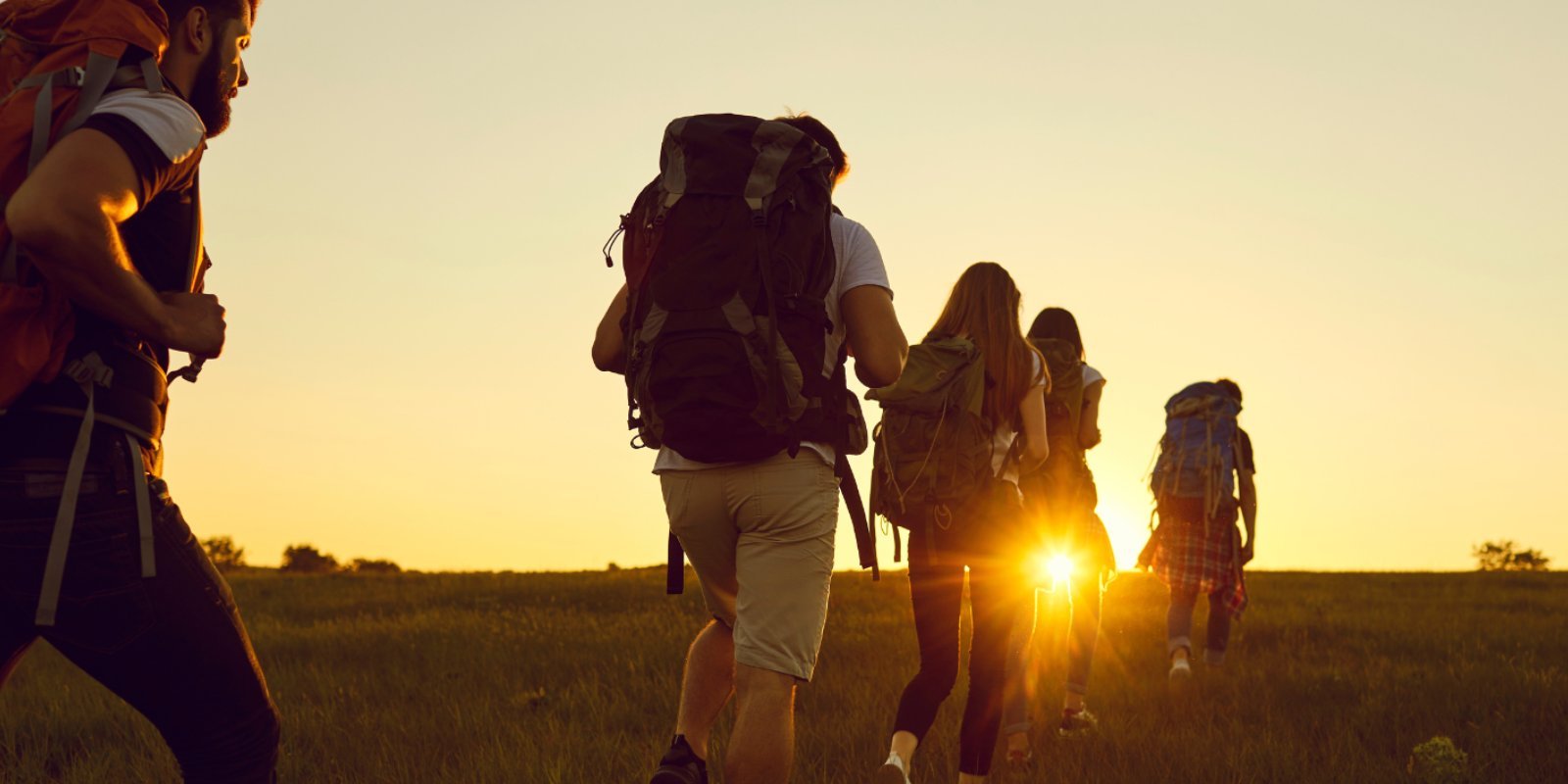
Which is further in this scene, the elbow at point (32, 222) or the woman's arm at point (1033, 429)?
the woman's arm at point (1033, 429)

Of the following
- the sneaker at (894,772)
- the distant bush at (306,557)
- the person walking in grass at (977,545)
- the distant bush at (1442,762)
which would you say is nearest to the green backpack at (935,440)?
the person walking in grass at (977,545)

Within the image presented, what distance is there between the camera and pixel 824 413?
3.81 m

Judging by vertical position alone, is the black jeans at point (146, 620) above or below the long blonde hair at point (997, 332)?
below

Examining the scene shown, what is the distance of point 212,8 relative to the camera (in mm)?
2836

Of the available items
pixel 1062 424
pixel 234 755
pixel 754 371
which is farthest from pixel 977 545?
pixel 234 755

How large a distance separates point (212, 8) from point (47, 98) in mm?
438

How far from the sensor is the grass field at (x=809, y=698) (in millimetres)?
6742

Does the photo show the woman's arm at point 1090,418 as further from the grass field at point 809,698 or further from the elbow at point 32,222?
the elbow at point 32,222

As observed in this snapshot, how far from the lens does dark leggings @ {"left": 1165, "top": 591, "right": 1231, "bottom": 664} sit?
10.5 metres

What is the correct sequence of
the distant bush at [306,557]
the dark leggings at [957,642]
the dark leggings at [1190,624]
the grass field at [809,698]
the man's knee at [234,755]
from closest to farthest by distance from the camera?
the man's knee at [234,755] → the dark leggings at [957,642] → the grass field at [809,698] → the dark leggings at [1190,624] → the distant bush at [306,557]

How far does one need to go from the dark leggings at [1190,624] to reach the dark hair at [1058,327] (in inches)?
144

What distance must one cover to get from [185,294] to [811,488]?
1811mm

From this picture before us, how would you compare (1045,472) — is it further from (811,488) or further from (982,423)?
(811,488)

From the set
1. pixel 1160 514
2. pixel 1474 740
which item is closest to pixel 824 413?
pixel 1474 740
